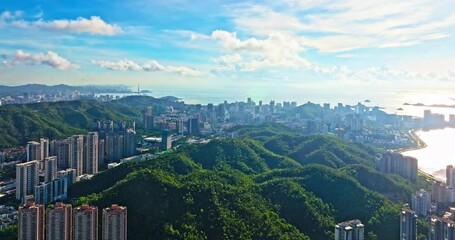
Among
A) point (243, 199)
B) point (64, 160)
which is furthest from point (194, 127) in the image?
point (243, 199)

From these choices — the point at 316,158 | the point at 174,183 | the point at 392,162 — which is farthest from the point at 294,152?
the point at 174,183

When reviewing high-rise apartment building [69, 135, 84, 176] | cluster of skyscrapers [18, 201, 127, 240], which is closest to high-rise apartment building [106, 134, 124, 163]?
high-rise apartment building [69, 135, 84, 176]

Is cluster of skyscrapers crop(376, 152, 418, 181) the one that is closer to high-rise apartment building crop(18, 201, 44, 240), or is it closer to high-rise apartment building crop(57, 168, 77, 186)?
high-rise apartment building crop(57, 168, 77, 186)

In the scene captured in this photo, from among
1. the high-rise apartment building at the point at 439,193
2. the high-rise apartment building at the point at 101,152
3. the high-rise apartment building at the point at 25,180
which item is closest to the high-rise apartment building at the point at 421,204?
the high-rise apartment building at the point at 439,193

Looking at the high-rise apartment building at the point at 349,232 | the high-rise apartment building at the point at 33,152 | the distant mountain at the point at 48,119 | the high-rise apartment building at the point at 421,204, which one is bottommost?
the high-rise apartment building at the point at 421,204

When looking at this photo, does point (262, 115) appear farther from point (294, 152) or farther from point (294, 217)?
point (294, 217)

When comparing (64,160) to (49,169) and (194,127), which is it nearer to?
(49,169)

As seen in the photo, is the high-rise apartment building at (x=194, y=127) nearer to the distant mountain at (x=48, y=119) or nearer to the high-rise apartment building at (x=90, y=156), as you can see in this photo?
the distant mountain at (x=48, y=119)
